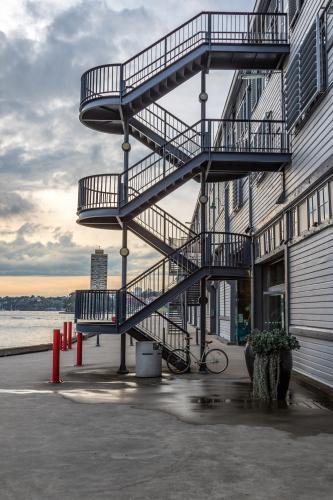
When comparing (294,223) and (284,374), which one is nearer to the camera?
(284,374)

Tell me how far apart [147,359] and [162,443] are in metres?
7.47

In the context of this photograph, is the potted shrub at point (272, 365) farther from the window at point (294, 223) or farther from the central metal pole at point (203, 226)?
the central metal pole at point (203, 226)

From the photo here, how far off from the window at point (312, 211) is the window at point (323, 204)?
13.3 inches

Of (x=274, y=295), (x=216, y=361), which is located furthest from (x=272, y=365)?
(x=274, y=295)

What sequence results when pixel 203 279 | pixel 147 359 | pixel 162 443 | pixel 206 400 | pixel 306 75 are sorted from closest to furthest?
pixel 162 443
pixel 206 400
pixel 306 75
pixel 147 359
pixel 203 279

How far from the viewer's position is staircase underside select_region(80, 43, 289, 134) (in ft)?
53.3

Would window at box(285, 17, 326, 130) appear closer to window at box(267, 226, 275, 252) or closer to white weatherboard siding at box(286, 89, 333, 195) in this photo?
white weatherboard siding at box(286, 89, 333, 195)

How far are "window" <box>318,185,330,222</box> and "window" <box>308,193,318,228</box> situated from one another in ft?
1.10

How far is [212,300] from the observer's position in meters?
39.8

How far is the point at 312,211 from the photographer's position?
1376 centimetres

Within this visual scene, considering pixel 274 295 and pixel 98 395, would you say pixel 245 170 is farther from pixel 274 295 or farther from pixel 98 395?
pixel 98 395

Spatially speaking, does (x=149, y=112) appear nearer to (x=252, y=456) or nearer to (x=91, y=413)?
(x=91, y=413)

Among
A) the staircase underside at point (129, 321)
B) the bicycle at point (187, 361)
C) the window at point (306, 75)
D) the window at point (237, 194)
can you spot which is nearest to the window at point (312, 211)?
the window at point (306, 75)

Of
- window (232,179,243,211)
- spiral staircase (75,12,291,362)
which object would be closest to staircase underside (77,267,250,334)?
spiral staircase (75,12,291,362)
